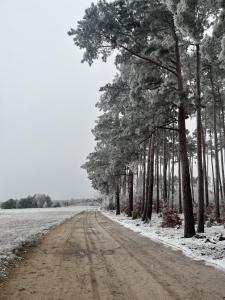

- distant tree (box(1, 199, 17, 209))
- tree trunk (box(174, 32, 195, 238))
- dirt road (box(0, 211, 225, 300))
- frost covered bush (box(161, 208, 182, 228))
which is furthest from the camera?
distant tree (box(1, 199, 17, 209))

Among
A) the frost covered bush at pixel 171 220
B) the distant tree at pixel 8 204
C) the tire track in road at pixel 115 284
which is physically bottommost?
the tire track in road at pixel 115 284

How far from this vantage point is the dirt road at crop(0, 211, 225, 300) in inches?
286

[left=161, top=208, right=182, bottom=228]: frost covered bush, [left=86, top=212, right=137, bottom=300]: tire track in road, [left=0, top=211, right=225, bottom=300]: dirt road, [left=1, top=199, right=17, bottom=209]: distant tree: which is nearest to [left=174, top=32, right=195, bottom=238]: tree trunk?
[left=0, top=211, right=225, bottom=300]: dirt road

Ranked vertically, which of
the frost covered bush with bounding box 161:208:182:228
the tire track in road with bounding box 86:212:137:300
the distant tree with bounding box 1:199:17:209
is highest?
the distant tree with bounding box 1:199:17:209

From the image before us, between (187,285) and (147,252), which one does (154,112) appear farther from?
(187,285)

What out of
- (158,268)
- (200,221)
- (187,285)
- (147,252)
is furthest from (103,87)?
(187,285)

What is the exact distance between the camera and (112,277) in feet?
29.0

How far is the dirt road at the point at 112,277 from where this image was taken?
7.26 m

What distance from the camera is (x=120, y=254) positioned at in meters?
12.6

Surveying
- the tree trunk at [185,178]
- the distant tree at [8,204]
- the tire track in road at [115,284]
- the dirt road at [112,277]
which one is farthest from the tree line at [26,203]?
the tire track in road at [115,284]

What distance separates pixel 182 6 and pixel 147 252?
26.7 ft

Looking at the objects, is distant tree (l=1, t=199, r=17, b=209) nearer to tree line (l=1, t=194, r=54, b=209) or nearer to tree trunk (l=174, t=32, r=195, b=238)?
tree line (l=1, t=194, r=54, b=209)

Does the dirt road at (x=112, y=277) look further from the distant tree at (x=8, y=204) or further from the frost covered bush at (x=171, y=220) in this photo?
the distant tree at (x=8, y=204)

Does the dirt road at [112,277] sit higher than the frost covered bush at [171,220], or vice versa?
the frost covered bush at [171,220]
